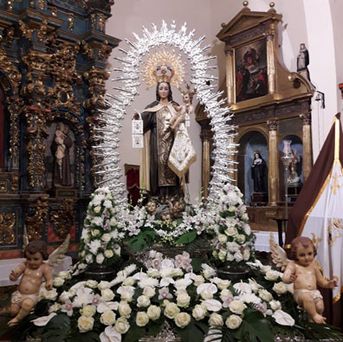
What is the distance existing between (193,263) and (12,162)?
13.1 feet

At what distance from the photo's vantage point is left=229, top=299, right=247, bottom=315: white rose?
2.35 meters

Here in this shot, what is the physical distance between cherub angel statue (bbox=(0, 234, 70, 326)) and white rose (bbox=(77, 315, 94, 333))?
326 mm

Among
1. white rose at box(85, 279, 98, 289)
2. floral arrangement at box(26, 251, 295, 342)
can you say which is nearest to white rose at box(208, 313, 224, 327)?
floral arrangement at box(26, 251, 295, 342)

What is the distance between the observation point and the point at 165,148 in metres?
4.00

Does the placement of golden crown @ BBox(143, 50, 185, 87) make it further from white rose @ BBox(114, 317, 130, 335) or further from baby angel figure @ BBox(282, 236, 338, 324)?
white rose @ BBox(114, 317, 130, 335)

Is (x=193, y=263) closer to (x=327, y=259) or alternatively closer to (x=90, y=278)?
(x=90, y=278)

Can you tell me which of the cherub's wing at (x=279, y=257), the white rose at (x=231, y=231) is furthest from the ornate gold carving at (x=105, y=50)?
the cherub's wing at (x=279, y=257)

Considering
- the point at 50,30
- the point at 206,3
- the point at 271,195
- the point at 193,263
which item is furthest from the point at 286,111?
the point at 193,263

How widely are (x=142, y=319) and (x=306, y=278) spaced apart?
3.19 ft

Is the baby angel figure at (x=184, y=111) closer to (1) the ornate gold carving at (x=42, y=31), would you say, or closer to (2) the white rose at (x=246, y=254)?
(2) the white rose at (x=246, y=254)

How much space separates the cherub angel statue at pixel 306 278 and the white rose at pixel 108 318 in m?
1.00

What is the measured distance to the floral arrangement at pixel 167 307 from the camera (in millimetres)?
2291

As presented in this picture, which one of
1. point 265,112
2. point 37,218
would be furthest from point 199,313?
point 265,112

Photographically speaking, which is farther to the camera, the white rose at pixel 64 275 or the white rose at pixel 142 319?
the white rose at pixel 64 275
